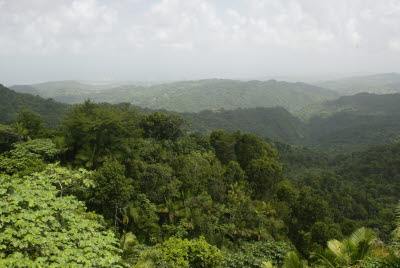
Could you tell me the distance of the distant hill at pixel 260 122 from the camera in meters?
114

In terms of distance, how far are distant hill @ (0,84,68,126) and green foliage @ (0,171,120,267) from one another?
6241 centimetres

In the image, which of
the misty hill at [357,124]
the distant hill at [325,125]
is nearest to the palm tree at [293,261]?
the distant hill at [325,125]

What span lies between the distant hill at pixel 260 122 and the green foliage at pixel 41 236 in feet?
338

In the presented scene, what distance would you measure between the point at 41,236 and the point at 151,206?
697 cm

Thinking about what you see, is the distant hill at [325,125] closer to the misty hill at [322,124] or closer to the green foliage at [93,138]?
the misty hill at [322,124]

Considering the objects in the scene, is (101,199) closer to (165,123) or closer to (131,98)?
(165,123)

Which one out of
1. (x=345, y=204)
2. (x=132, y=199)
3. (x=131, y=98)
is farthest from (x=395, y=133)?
(x=131, y=98)

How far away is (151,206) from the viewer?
1130 centimetres

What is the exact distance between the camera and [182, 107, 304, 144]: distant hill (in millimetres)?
113688

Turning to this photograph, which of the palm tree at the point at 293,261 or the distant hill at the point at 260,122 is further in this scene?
the distant hill at the point at 260,122

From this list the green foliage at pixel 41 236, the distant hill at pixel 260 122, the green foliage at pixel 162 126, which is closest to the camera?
the green foliage at pixel 41 236

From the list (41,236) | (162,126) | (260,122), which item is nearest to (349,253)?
(41,236)

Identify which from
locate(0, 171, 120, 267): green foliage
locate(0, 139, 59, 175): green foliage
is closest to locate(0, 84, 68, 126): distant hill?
locate(0, 139, 59, 175): green foliage

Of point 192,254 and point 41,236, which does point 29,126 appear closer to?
point 41,236
